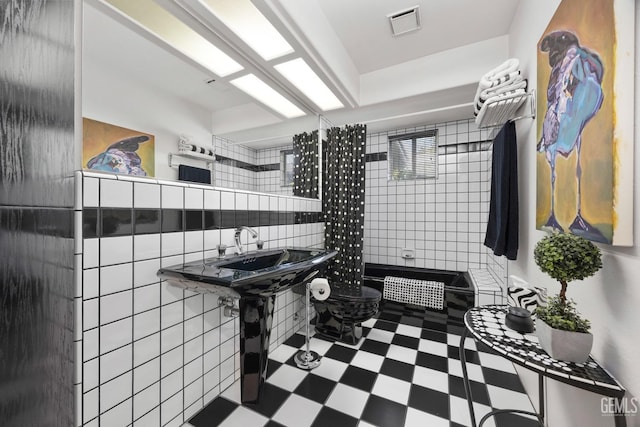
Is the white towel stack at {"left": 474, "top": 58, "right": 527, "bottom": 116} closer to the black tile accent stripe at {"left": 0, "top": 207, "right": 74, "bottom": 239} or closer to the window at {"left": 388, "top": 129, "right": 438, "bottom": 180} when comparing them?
the window at {"left": 388, "top": 129, "right": 438, "bottom": 180}

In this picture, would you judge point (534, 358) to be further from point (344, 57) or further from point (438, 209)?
point (438, 209)

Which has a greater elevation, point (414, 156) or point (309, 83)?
point (309, 83)

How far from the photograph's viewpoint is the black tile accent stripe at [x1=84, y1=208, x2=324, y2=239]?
2.88ft

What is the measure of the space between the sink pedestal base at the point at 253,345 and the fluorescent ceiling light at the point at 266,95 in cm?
145

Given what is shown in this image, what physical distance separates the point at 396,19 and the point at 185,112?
154cm

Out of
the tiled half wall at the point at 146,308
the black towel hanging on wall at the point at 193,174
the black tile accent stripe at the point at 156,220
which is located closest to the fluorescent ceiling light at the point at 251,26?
the black towel hanging on wall at the point at 193,174

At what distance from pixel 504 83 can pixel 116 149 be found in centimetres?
209

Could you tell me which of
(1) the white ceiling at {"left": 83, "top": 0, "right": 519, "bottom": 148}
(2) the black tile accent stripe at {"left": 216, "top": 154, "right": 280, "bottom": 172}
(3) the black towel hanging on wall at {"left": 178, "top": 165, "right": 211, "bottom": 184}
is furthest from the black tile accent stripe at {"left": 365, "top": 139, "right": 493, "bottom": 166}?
(3) the black towel hanging on wall at {"left": 178, "top": 165, "right": 211, "bottom": 184}

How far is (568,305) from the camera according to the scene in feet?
2.53

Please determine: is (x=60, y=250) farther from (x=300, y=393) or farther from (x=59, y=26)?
(x=300, y=393)

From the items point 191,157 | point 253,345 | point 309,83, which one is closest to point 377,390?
point 253,345

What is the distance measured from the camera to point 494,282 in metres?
2.13

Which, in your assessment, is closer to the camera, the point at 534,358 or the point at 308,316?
the point at 534,358

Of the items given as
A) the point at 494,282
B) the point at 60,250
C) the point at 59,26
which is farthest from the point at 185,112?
the point at 494,282
